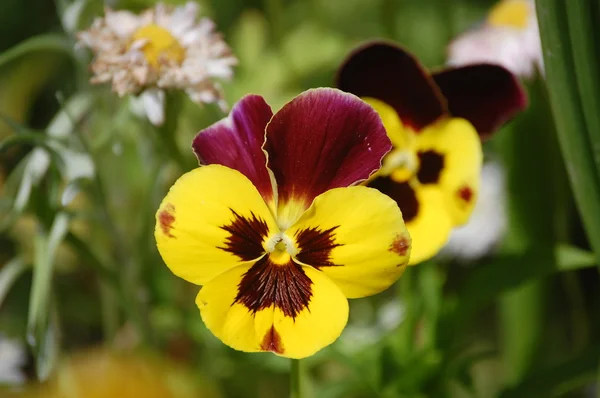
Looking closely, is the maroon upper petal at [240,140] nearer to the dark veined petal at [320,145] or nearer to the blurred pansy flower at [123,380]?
the dark veined petal at [320,145]

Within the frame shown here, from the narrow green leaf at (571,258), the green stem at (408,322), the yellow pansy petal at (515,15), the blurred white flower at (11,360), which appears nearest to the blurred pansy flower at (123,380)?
the blurred white flower at (11,360)

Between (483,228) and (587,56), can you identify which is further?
(483,228)

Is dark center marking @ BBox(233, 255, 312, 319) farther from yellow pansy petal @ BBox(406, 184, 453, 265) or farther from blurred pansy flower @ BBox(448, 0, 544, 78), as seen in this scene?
blurred pansy flower @ BBox(448, 0, 544, 78)

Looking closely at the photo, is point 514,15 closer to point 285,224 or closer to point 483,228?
point 483,228

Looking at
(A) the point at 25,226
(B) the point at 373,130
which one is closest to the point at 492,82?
(B) the point at 373,130

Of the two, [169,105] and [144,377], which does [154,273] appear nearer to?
[144,377]

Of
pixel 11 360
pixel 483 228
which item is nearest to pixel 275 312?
pixel 11 360
